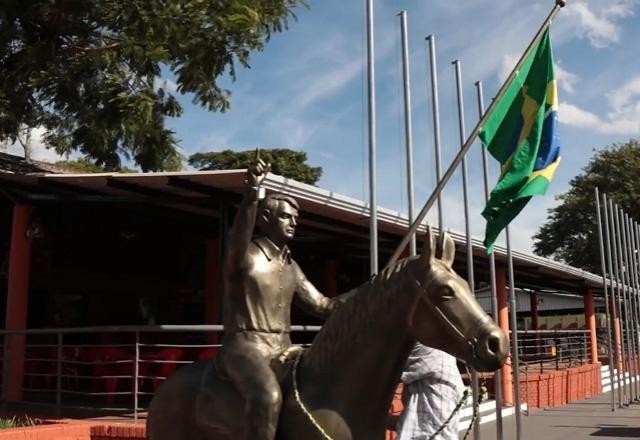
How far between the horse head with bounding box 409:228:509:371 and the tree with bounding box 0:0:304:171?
8.98 metres

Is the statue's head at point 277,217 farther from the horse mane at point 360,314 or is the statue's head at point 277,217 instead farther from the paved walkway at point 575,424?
the paved walkway at point 575,424

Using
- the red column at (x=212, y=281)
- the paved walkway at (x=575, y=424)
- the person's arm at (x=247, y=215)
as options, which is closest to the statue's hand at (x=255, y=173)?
the person's arm at (x=247, y=215)

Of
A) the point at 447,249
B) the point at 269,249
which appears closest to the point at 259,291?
the point at 269,249

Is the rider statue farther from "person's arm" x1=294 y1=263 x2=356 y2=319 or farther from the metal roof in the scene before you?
the metal roof

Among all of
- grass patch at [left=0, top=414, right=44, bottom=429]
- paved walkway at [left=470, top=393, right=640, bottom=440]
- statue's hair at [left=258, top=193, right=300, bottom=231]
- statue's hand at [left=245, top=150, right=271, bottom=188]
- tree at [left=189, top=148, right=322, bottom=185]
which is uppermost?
tree at [left=189, top=148, right=322, bottom=185]

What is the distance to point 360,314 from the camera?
3.12 m

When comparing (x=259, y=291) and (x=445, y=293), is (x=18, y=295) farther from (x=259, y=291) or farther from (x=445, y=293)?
(x=445, y=293)

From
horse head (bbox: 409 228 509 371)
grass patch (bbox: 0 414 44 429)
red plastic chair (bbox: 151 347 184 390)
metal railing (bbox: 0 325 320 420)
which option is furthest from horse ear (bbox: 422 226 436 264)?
red plastic chair (bbox: 151 347 184 390)

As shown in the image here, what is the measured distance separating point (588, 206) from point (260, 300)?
41.0m

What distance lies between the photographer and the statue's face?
367 cm

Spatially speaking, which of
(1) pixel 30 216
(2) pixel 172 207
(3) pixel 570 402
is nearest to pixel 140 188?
(2) pixel 172 207

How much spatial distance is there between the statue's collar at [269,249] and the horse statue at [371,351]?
0.51 m

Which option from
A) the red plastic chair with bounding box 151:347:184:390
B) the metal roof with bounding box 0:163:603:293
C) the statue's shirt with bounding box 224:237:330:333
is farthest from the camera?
the red plastic chair with bounding box 151:347:184:390

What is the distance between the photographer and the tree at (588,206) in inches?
1529
